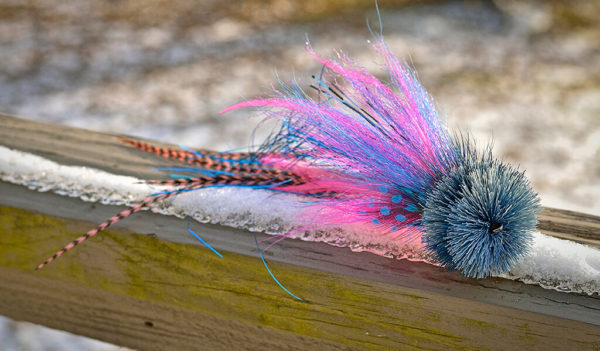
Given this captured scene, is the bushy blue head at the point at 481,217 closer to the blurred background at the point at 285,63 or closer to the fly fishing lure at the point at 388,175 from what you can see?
the fly fishing lure at the point at 388,175

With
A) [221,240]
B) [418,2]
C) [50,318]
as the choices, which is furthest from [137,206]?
[418,2]

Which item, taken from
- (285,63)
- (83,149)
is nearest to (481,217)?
(83,149)

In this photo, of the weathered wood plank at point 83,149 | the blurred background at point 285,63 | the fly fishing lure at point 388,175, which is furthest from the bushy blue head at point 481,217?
the blurred background at point 285,63

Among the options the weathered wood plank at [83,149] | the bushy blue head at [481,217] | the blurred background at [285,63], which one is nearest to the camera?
the bushy blue head at [481,217]

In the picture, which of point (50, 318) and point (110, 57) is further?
point (110, 57)

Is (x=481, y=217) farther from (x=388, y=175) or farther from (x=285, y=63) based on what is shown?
(x=285, y=63)

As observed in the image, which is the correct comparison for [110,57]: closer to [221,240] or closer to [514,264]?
[221,240]

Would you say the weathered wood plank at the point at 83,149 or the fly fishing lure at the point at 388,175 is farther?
the weathered wood plank at the point at 83,149
